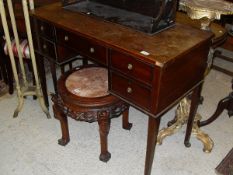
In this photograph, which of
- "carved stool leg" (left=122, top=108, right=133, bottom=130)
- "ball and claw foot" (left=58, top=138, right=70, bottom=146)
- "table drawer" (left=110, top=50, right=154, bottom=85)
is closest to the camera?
"table drawer" (left=110, top=50, right=154, bottom=85)

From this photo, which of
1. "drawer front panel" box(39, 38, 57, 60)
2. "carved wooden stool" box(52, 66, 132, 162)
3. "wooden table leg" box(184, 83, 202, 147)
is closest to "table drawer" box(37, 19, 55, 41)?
"drawer front panel" box(39, 38, 57, 60)

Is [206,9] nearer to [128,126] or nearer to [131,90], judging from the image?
[131,90]

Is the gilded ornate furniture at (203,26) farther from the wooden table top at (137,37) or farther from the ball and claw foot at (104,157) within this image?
the ball and claw foot at (104,157)

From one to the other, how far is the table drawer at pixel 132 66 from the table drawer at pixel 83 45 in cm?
8

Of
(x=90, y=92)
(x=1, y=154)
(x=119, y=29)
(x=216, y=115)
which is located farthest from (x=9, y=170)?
(x=216, y=115)

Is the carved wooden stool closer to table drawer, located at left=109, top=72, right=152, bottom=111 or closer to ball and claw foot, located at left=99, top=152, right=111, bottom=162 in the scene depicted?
ball and claw foot, located at left=99, top=152, right=111, bottom=162

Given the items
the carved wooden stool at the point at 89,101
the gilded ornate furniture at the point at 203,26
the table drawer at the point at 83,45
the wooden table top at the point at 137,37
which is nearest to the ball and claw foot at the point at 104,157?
the carved wooden stool at the point at 89,101

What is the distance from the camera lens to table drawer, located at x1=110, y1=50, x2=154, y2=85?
127cm

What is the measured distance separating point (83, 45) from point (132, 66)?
1.25 ft

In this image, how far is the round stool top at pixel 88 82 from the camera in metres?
1.72

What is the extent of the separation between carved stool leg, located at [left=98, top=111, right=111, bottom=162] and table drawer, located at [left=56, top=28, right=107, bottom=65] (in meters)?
0.36

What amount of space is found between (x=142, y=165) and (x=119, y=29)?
93 centimetres

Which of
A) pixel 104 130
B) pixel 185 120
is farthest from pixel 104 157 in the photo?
pixel 185 120

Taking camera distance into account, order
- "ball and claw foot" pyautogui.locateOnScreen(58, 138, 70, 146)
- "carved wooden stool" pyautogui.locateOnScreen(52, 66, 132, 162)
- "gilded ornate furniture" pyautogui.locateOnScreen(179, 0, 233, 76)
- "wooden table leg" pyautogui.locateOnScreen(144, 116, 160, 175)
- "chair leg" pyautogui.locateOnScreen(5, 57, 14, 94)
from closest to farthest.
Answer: "wooden table leg" pyautogui.locateOnScreen(144, 116, 160, 175) < "gilded ornate furniture" pyautogui.locateOnScreen(179, 0, 233, 76) < "carved wooden stool" pyautogui.locateOnScreen(52, 66, 132, 162) < "ball and claw foot" pyautogui.locateOnScreen(58, 138, 70, 146) < "chair leg" pyautogui.locateOnScreen(5, 57, 14, 94)
